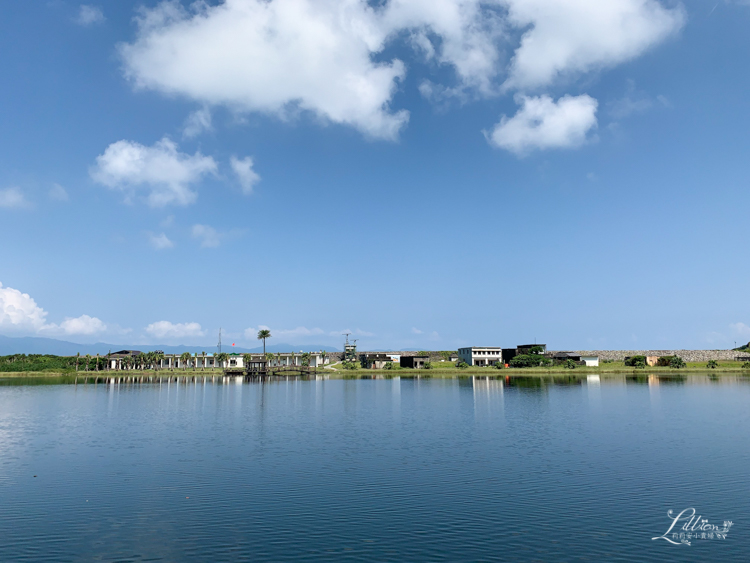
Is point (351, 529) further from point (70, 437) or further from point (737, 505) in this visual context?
point (70, 437)

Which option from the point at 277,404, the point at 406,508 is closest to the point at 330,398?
the point at 277,404

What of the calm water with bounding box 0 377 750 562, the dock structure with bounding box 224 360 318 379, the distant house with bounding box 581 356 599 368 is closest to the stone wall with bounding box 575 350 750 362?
the distant house with bounding box 581 356 599 368

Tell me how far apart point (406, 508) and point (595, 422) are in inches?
1319

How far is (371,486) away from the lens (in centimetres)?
2655

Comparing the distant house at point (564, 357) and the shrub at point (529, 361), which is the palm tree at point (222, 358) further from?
the distant house at point (564, 357)

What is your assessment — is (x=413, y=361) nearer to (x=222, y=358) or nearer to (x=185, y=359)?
(x=222, y=358)

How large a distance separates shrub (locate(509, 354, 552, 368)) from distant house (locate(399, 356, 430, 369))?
31902mm

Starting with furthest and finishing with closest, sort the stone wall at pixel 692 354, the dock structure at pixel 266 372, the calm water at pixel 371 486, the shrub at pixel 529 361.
A: the stone wall at pixel 692 354 < the dock structure at pixel 266 372 < the shrub at pixel 529 361 < the calm water at pixel 371 486

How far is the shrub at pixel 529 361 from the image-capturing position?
498 feet

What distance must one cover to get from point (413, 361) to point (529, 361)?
4027 cm

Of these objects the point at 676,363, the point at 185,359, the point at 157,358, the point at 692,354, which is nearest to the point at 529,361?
the point at 676,363

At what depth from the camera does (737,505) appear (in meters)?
23.0

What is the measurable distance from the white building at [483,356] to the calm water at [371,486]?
114498 millimetres

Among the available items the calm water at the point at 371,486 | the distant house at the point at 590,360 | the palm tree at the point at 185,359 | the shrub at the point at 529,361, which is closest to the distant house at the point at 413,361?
the shrub at the point at 529,361
